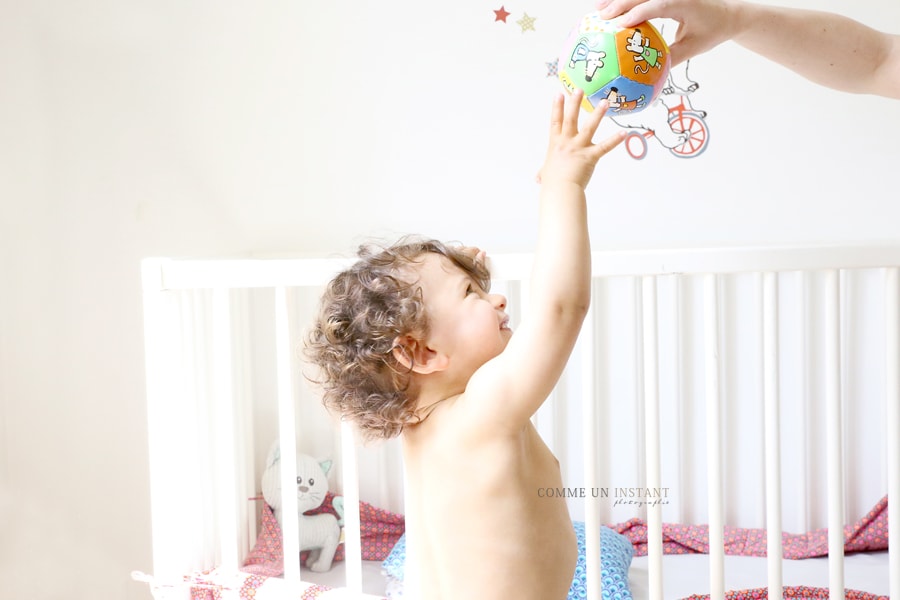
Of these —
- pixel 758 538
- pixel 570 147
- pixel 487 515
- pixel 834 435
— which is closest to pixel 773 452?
pixel 834 435

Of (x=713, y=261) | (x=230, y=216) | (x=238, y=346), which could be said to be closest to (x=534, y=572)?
(x=713, y=261)

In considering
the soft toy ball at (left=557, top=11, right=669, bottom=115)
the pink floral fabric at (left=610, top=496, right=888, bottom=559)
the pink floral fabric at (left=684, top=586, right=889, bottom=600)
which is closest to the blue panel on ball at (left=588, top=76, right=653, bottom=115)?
the soft toy ball at (left=557, top=11, right=669, bottom=115)

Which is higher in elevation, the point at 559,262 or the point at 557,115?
the point at 557,115

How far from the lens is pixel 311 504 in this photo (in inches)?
72.5

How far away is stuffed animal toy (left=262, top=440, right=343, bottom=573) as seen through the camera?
5.94ft

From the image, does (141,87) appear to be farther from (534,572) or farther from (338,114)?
(534,572)

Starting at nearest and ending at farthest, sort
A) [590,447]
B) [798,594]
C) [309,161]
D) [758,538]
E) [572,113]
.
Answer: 1. [572,113]
2. [590,447]
3. [798,594]
4. [758,538]
5. [309,161]

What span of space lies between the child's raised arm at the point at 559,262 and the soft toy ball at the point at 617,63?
104mm

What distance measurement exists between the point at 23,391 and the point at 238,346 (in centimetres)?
39

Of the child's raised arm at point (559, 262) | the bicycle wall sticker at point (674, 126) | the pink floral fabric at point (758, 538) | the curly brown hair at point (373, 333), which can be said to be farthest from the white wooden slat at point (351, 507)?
the bicycle wall sticker at point (674, 126)

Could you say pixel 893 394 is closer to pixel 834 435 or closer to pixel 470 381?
pixel 834 435

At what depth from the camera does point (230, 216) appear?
2.03m

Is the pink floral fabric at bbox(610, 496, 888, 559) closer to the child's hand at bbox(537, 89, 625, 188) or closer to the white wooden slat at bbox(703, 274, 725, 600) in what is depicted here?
the white wooden slat at bbox(703, 274, 725, 600)

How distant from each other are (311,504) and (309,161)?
0.73m
